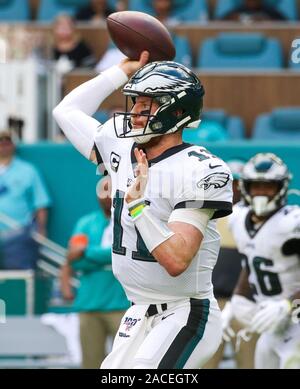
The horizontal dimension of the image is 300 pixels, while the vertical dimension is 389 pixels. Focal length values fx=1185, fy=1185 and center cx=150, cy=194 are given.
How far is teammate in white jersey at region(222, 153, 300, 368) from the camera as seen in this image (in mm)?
6027

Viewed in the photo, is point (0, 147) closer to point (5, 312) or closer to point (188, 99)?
point (5, 312)

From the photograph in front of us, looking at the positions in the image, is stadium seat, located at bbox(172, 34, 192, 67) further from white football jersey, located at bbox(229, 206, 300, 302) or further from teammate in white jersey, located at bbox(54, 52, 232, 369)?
teammate in white jersey, located at bbox(54, 52, 232, 369)

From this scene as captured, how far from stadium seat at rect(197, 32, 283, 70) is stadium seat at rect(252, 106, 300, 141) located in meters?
0.86

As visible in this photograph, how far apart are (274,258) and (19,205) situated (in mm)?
2930

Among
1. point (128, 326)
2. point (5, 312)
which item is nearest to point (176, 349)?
point (128, 326)

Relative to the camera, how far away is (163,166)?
434 centimetres

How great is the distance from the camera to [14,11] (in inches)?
456

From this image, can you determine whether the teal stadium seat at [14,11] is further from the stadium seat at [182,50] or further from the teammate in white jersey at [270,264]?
the teammate in white jersey at [270,264]

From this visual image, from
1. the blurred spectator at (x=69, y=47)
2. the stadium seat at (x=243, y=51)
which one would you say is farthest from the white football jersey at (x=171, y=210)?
the blurred spectator at (x=69, y=47)

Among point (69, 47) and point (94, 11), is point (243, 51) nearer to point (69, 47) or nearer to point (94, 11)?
point (69, 47)

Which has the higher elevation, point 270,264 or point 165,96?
point 165,96

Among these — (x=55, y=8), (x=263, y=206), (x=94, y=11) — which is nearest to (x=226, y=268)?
(x=263, y=206)

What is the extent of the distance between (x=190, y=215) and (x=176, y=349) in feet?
1.62

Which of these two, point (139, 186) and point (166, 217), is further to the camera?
point (166, 217)
